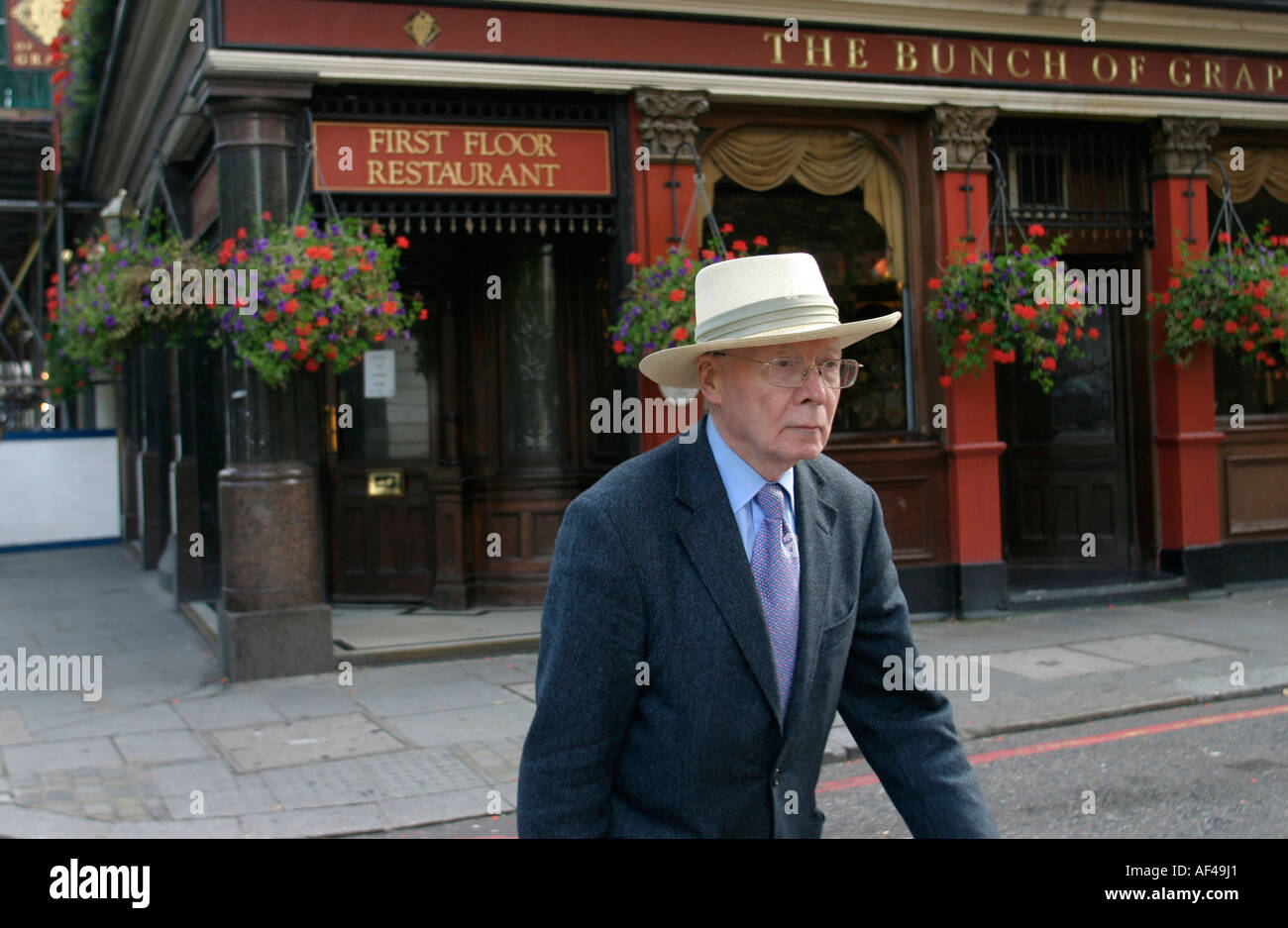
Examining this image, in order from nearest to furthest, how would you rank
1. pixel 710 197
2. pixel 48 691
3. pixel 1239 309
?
pixel 48 691, pixel 710 197, pixel 1239 309

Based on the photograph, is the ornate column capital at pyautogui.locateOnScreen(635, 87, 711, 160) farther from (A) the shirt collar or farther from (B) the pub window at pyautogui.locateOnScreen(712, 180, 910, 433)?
(A) the shirt collar

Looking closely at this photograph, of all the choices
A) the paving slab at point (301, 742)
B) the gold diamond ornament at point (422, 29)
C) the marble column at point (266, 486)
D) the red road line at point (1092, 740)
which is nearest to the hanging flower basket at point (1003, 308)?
the red road line at point (1092, 740)

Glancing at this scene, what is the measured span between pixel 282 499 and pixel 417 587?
2.66 m

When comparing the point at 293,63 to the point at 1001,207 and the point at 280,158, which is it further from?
the point at 1001,207

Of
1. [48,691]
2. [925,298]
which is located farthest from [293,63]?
[925,298]

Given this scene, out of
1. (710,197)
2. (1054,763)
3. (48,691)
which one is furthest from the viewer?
(710,197)

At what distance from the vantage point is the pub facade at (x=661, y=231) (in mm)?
8875

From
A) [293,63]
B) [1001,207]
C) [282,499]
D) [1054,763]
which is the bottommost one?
[1054,763]

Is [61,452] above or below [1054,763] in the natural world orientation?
above

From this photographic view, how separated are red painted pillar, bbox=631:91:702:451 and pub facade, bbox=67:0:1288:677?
0.02 meters

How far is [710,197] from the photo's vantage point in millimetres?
10023

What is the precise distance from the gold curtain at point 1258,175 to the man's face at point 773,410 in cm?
1064

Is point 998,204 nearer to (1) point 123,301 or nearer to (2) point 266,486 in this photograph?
(2) point 266,486

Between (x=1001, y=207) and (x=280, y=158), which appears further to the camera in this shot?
(x=1001, y=207)
